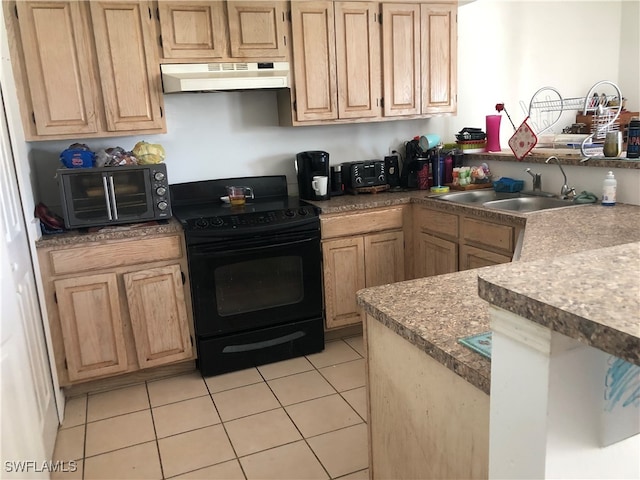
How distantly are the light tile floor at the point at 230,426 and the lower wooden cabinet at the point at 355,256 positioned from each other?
0.34 m

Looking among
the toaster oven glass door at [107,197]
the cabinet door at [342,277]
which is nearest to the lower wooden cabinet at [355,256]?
the cabinet door at [342,277]

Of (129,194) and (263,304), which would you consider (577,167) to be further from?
(129,194)

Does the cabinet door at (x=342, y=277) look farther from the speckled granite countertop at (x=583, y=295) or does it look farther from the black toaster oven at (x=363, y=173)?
the speckled granite countertop at (x=583, y=295)

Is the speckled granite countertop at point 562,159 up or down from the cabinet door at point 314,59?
down

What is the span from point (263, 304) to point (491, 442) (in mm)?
2227

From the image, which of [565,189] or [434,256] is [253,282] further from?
[565,189]

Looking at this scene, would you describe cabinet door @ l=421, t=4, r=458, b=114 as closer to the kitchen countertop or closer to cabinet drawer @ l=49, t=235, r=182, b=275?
the kitchen countertop

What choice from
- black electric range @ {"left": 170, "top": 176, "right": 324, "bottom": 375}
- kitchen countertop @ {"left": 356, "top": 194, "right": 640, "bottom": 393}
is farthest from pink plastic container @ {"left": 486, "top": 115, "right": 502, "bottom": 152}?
black electric range @ {"left": 170, "top": 176, "right": 324, "bottom": 375}

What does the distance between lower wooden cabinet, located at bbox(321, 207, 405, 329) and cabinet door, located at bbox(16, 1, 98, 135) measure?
1471 mm

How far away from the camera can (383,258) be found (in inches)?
131

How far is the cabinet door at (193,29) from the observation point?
283 centimetres

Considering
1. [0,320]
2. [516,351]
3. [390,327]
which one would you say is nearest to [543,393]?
[516,351]

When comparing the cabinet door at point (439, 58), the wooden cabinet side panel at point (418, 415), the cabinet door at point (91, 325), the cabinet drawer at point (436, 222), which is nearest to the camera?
the wooden cabinet side panel at point (418, 415)

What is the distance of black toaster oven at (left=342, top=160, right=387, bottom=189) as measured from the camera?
354 centimetres
